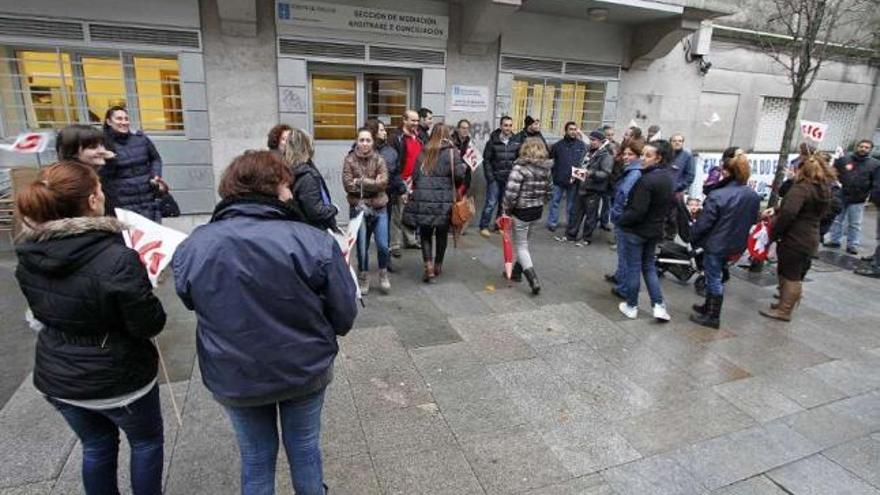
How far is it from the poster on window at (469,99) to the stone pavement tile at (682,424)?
595 cm

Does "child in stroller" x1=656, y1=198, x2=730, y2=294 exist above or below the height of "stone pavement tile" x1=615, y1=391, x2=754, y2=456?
above

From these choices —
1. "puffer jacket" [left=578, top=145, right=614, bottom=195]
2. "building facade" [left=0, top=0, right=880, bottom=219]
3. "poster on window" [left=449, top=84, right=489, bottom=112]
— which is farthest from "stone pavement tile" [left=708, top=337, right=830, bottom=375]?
"poster on window" [left=449, top=84, right=489, bottom=112]

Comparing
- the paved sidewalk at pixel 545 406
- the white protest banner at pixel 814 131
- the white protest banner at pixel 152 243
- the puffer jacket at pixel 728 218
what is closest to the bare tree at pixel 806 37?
the white protest banner at pixel 814 131

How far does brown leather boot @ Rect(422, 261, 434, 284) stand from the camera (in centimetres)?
584

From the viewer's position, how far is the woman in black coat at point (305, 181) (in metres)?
3.83

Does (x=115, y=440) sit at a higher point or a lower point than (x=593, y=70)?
lower

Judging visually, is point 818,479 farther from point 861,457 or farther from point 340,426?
point 340,426

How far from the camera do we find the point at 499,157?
7.90 meters

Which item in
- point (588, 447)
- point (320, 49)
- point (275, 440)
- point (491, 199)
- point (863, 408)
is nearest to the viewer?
point (275, 440)

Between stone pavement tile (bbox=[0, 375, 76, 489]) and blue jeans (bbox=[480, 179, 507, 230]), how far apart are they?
20.2ft

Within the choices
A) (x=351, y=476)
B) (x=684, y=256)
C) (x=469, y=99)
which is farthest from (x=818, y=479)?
(x=469, y=99)

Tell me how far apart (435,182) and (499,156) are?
110 inches

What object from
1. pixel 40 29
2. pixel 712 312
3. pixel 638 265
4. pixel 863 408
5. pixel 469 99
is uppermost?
pixel 40 29

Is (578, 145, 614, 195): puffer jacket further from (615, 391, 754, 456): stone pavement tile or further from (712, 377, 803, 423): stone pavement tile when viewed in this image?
(615, 391, 754, 456): stone pavement tile
